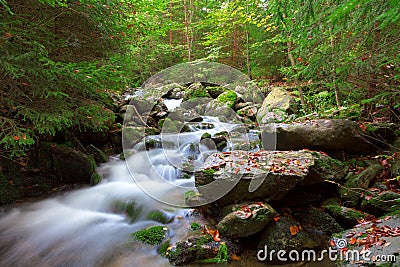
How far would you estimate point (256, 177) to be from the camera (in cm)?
393

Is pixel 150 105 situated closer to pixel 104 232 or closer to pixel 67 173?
pixel 67 173

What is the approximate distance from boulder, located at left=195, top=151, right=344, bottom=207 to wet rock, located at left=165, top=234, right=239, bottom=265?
79 cm

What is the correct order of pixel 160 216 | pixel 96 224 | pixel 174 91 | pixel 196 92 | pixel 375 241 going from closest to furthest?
pixel 375 241 → pixel 96 224 → pixel 160 216 → pixel 196 92 → pixel 174 91

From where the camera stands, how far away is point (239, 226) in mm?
3521

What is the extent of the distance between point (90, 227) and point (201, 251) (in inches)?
87.9

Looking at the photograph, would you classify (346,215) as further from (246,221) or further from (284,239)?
(246,221)

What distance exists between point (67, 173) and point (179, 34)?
13682mm

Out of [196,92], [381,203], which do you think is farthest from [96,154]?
[196,92]

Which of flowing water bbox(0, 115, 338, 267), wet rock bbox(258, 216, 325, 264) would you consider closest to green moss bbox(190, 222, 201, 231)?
flowing water bbox(0, 115, 338, 267)

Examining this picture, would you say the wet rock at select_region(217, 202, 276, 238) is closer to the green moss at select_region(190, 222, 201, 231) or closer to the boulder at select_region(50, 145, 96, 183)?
the green moss at select_region(190, 222, 201, 231)

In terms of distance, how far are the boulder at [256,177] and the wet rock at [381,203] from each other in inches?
27.9

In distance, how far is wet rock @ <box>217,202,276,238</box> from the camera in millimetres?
3510

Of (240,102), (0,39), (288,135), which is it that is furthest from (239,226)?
(240,102)

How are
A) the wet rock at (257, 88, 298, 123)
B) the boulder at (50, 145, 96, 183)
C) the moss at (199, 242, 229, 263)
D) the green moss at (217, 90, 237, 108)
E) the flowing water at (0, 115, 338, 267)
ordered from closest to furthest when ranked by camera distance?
the moss at (199, 242, 229, 263) → the flowing water at (0, 115, 338, 267) → the boulder at (50, 145, 96, 183) → the wet rock at (257, 88, 298, 123) → the green moss at (217, 90, 237, 108)
